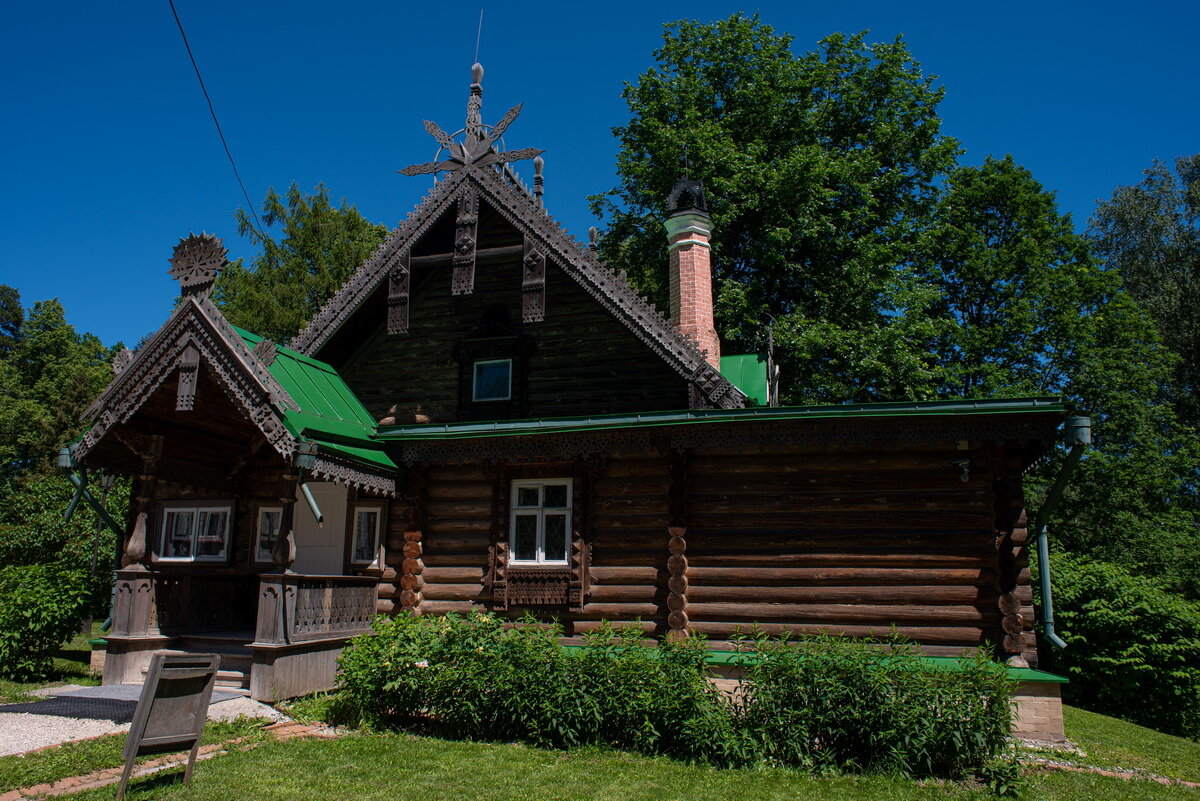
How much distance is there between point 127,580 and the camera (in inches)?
485

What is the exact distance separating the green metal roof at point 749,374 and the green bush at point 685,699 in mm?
7846

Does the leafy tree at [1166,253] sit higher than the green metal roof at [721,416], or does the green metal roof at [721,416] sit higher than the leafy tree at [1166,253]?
the leafy tree at [1166,253]

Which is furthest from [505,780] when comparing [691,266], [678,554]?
[691,266]

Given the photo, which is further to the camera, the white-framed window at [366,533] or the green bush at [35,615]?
the white-framed window at [366,533]

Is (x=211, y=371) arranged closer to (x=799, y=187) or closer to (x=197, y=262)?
(x=197, y=262)

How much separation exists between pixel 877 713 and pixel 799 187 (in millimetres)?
21129

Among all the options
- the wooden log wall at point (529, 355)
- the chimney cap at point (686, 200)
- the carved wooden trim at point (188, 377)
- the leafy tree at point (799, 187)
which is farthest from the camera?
the leafy tree at point (799, 187)

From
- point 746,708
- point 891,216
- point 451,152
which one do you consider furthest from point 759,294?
point 746,708

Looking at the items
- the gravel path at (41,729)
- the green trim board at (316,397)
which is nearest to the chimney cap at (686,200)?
the green trim board at (316,397)

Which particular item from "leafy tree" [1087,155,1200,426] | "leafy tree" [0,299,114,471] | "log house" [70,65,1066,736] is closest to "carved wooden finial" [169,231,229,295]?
"log house" [70,65,1066,736]

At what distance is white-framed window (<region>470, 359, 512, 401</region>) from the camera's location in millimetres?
16062

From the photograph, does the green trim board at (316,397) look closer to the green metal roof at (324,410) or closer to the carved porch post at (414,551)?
the green metal roof at (324,410)

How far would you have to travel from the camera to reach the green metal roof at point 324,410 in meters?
12.0

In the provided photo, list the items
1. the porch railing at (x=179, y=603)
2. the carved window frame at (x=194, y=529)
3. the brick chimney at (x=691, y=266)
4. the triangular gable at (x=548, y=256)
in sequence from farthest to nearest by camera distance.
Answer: the brick chimney at (x=691, y=266), the carved window frame at (x=194, y=529), the triangular gable at (x=548, y=256), the porch railing at (x=179, y=603)
